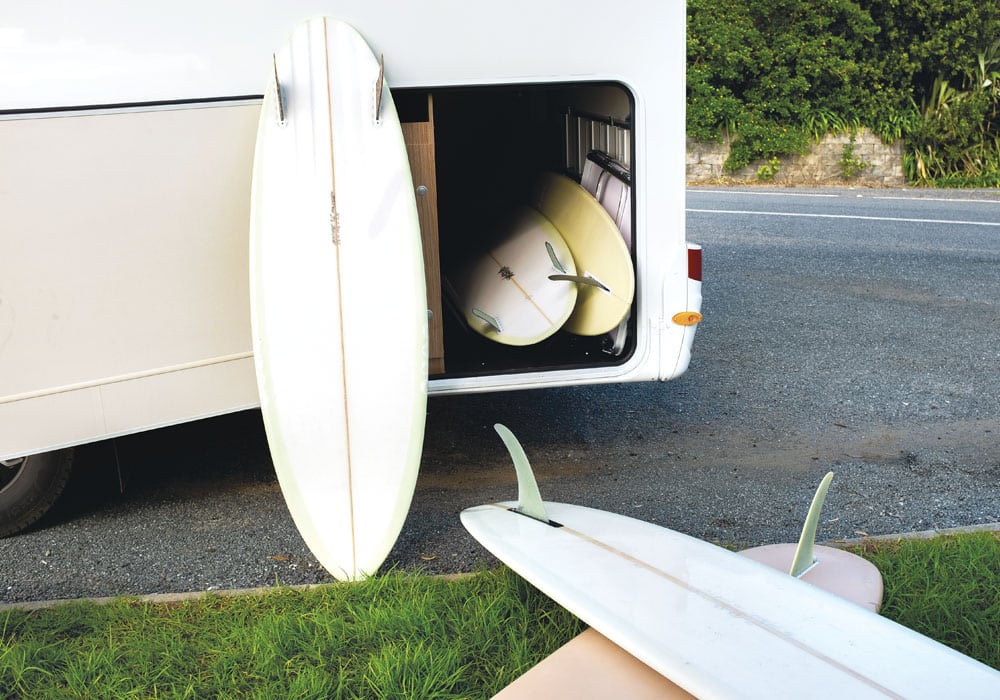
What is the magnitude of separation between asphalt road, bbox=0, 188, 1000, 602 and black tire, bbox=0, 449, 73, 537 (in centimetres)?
10

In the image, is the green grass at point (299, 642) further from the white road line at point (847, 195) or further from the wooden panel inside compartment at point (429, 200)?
the white road line at point (847, 195)

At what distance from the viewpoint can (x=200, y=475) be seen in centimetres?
520

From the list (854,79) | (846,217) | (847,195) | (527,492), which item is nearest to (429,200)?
(527,492)

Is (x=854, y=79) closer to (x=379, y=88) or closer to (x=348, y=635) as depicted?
(x=379, y=88)

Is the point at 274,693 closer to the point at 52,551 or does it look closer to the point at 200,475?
the point at 52,551

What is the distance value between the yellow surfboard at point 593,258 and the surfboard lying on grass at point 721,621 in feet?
5.31

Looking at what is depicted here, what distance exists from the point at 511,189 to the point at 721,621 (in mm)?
4389

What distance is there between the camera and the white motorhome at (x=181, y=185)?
13.0ft

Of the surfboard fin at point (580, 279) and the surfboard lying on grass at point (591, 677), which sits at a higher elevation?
the surfboard fin at point (580, 279)

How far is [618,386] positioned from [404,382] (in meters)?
2.62

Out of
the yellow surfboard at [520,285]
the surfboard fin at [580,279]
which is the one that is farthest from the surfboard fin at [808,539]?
the yellow surfboard at [520,285]

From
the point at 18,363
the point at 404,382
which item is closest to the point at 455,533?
the point at 404,382

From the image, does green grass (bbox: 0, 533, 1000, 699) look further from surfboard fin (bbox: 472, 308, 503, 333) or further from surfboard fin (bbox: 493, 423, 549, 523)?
surfboard fin (bbox: 472, 308, 503, 333)

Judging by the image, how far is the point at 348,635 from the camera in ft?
11.4
